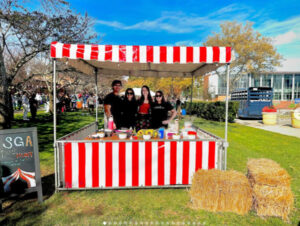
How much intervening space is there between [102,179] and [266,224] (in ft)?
8.47

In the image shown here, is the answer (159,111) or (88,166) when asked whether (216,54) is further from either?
(88,166)

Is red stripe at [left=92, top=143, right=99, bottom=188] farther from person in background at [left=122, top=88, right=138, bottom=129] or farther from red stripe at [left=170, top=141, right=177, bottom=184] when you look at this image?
person in background at [left=122, top=88, right=138, bottom=129]

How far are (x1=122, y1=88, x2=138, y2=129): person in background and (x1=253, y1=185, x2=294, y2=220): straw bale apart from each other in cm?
335

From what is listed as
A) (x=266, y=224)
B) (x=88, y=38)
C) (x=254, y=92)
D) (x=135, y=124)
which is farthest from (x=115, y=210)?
(x=254, y=92)

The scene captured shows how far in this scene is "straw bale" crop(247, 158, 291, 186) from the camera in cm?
289

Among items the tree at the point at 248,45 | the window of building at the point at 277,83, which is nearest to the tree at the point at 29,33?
the tree at the point at 248,45

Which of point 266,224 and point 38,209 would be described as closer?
point 266,224

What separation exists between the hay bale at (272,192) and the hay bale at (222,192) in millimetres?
115

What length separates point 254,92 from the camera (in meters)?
17.8

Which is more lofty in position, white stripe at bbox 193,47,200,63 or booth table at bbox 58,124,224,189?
white stripe at bbox 193,47,200,63

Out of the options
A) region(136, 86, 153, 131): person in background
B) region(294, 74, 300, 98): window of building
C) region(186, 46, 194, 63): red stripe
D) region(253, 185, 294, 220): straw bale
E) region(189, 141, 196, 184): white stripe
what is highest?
region(294, 74, 300, 98): window of building

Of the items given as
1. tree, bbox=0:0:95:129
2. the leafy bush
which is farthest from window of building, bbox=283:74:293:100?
tree, bbox=0:0:95:129

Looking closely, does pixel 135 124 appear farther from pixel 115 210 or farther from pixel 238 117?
pixel 238 117

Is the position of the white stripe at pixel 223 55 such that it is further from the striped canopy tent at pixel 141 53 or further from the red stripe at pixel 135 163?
the red stripe at pixel 135 163
